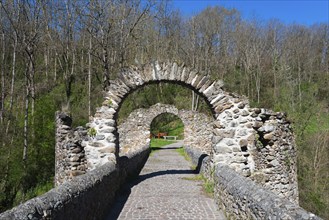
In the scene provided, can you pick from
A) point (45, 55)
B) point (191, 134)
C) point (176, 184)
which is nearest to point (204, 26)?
point (191, 134)

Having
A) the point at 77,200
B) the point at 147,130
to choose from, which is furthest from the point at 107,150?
the point at 147,130

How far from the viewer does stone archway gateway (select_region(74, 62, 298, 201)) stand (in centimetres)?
984

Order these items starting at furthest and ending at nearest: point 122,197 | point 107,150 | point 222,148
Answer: point 107,150, point 222,148, point 122,197

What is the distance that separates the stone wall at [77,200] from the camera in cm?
378

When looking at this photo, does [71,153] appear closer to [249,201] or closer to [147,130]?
[249,201]

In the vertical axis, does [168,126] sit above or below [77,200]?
above

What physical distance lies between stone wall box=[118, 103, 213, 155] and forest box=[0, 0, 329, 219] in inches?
114

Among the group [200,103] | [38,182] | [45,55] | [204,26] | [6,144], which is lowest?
[38,182]

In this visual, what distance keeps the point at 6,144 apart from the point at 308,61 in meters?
30.8

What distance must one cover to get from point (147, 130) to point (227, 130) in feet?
55.4

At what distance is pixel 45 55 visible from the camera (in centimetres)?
3303

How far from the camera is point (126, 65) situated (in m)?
12.0

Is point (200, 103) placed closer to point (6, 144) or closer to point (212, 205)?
point (6, 144)

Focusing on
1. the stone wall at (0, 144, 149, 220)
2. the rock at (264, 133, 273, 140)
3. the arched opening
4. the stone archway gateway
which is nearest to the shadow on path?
the stone wall at (0, 144, 149, 220)
